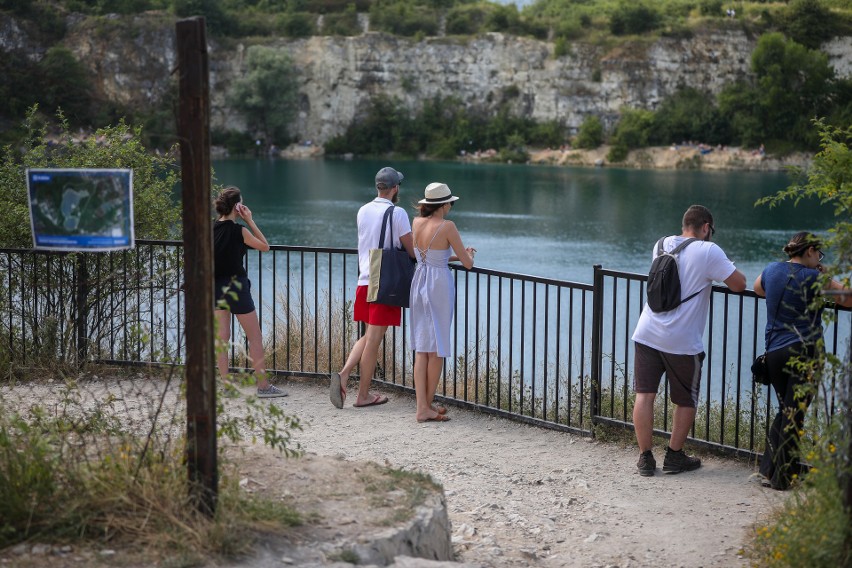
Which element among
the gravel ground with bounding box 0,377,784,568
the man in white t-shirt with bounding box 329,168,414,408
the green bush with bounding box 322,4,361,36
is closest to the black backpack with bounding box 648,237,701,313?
the gravel ground with bounding box 0,377,784,568

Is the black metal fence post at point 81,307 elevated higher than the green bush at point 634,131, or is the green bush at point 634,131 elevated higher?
the green bush at point 634,131

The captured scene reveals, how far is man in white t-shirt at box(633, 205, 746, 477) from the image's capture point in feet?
19.8

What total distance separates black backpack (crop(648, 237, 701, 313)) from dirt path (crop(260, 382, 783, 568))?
106cm

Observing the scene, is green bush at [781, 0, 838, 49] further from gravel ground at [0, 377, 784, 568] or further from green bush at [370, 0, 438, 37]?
gravel ground at [0, 377, 784, 568]

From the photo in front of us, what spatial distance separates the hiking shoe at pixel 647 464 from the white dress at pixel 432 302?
4.86 feet

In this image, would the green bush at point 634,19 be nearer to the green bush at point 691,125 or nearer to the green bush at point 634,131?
the green bush at point 691,125

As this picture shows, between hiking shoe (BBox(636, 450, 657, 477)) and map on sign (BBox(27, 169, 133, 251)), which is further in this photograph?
hiking shoe (BBox(636, 450, 657, 477))

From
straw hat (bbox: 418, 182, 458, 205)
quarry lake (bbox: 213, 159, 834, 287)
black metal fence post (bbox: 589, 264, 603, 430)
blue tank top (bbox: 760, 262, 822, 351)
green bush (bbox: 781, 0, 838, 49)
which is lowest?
quarry lake (bbox: 213, 159, 834, 287)

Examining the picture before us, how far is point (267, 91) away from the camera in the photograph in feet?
262

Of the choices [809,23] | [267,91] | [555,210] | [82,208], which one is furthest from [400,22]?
[82,208]

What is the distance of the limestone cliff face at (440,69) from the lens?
3083 inches

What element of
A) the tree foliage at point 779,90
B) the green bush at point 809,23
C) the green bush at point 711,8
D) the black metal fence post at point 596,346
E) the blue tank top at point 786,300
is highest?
the green bush at point 711,8

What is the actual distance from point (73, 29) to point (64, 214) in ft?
256

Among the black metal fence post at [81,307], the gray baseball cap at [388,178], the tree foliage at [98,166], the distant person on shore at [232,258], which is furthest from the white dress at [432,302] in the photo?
the tree foliage at [98,166]
